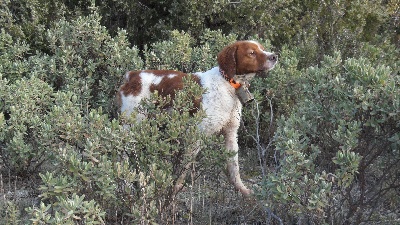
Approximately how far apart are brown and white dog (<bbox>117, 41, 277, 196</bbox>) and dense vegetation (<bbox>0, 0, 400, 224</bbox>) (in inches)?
11.8

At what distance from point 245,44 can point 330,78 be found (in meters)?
1.28

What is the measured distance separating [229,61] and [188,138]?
1341 millimetres

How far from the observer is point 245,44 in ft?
17.6

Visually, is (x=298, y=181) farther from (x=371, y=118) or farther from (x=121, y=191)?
(x=121, y=191)

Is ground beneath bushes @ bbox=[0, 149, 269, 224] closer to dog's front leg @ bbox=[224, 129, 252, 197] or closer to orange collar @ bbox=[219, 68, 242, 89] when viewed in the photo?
dog's front leg @ bbox=[224, 129, 252, 197]

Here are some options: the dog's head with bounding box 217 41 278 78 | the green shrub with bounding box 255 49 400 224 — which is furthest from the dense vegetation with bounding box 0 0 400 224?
the dog's head with bounding box 217 41 278 78

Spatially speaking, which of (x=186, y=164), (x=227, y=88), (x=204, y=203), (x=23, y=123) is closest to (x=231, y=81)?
(x=227, y=88)

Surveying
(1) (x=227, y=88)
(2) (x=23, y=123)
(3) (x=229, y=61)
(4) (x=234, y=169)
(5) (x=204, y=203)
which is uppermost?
(3) (x=229, y=61)

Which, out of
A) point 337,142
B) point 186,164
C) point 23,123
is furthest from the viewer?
point 23,123

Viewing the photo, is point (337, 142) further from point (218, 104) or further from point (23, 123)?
point (23, 123)

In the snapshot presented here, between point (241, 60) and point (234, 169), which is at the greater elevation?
point (241, 60)

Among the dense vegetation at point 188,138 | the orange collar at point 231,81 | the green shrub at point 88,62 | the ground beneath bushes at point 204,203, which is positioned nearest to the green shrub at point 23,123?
the dense vegetation at point 188,138

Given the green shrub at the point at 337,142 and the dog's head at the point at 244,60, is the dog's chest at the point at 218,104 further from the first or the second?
the green shrub at the point at 337,142

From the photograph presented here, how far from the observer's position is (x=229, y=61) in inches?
209
